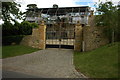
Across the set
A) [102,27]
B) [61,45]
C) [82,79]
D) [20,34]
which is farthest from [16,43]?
[82,79]

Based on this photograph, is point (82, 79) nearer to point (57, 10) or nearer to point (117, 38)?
point (117, 38)

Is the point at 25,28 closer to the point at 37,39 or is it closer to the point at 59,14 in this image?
the point at 37,39

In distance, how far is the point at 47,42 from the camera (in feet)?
57.6

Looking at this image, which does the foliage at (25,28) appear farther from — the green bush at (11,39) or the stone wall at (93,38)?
the stone wall at (93,38)

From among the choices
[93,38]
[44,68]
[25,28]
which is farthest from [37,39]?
[44,68]

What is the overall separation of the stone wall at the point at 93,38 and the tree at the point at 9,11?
7.83 metres

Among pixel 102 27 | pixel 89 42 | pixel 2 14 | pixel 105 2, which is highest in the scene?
pixel 105 2

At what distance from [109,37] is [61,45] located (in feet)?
22.3

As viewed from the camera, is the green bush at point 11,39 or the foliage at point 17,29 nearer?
the green bush at point 11,39

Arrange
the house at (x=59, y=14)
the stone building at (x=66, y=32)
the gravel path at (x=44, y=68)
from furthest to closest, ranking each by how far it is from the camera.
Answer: the house at (x=59, y=14) → the stone building at (x=66, y=32) → the gravel path at (x=44, y=68)

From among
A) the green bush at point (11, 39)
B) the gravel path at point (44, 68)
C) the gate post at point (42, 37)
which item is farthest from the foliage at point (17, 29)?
the gravel path at point (44, 68)

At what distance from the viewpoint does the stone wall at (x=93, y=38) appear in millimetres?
12977

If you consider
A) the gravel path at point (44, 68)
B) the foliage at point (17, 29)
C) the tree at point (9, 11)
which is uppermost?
the tree at point (9, 11)

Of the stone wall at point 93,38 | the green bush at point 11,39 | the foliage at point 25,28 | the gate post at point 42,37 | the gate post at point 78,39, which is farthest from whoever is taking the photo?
the foliage at point 25,28
